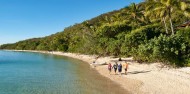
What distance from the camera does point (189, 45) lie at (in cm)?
3678

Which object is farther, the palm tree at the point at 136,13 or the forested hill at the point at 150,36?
the palm tree at the point at 136,13

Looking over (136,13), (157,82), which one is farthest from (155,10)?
(136,13)

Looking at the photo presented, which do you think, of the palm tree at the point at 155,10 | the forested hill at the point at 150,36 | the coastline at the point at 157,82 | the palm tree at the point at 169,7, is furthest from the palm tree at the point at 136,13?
the coastline at the point at 157,82

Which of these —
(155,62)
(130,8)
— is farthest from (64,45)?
(155,62)

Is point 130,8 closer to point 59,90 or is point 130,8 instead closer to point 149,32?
point 149,32

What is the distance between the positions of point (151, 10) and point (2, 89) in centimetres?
2951

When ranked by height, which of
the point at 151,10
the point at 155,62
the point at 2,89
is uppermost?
the point at 151,10

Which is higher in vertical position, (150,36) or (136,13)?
(136,13)

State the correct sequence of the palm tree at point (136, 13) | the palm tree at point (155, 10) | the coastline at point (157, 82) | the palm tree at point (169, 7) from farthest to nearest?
the palm tree at point (136, 13) → the palm tree at point (155, 10) → the palm tree at point (169, 7) → the coastline at point (157, 82)

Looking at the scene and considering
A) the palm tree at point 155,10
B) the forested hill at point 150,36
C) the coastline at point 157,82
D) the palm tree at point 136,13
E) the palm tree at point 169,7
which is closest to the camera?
the coastline at point 157,82

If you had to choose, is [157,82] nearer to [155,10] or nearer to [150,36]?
[155,10]

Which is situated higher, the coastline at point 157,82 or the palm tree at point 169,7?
the palm tree at point 169,7

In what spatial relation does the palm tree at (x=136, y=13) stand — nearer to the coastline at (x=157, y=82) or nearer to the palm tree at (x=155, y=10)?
the palm tree at (x=155, y=10)

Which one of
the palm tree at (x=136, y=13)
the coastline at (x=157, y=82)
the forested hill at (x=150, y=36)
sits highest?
the palm tree at (x=136, y=13)
